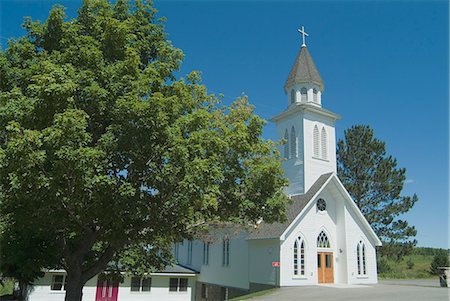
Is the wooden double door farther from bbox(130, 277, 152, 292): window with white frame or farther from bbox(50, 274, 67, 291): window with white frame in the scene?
bbox(50, 274, 67, 291): window with white frame

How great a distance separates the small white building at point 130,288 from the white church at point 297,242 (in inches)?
2.6

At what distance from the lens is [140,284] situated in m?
30.8

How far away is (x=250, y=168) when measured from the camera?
15.1 meters

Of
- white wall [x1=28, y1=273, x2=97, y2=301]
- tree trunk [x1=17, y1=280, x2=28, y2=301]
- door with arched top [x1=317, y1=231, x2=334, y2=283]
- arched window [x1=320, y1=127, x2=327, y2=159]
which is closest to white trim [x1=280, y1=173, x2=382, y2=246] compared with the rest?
door with arched top [x1=317, y1=231, x2=334, y2=283]

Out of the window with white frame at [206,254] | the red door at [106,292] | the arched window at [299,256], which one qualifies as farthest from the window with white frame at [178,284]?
the arched window at [299,256]

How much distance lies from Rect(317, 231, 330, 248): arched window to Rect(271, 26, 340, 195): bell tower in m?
3.51

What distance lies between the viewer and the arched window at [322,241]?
28244 millimetres

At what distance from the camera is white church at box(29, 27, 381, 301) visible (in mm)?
26594

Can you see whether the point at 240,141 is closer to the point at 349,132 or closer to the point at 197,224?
the point at 197,224

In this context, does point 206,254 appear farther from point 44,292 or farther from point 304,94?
point 304,94

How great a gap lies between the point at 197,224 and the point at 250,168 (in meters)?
3.03

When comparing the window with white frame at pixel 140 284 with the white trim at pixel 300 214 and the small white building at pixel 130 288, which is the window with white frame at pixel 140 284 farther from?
the white trim at pixel 300 214

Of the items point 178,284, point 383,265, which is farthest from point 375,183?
point 178,284

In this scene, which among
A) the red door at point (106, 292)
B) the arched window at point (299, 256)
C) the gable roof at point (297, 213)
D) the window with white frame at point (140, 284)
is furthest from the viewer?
the window with white frame at point (140, 284)
